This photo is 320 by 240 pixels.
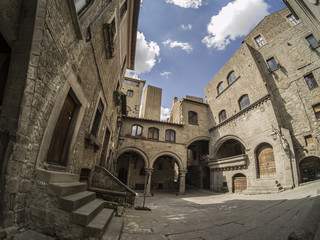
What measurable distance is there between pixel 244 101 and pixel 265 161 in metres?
5.80

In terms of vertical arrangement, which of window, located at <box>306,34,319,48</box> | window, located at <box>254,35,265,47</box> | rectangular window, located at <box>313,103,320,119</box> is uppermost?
window, located at <box>254,35,265,47</box>

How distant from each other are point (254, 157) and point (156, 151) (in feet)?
27.6

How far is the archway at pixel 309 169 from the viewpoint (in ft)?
28.5

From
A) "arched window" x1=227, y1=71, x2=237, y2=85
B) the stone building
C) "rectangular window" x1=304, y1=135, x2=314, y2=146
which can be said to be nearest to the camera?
the stone building

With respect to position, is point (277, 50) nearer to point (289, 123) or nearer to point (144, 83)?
point (289, 123)

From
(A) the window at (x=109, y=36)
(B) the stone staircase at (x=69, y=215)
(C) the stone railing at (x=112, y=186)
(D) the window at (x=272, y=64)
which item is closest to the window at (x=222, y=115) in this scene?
(D) the window at (x=272, y=64)

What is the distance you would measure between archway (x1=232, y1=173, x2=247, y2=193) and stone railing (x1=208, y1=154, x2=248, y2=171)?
0.76 metres

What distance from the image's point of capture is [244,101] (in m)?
13.3

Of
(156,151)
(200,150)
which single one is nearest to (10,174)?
(156,151)

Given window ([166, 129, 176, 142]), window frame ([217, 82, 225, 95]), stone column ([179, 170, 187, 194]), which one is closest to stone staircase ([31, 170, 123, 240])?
stone column ([179, 170, 187, 194])

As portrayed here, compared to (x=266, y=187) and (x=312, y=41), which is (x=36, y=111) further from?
(x=312, y=41)

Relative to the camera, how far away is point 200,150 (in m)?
18.3

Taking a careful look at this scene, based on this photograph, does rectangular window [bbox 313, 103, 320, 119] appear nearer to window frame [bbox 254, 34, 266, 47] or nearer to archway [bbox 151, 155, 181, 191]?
window frame [bbox 254, 34, 266, 47]

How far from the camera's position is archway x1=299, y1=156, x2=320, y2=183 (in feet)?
28.5
